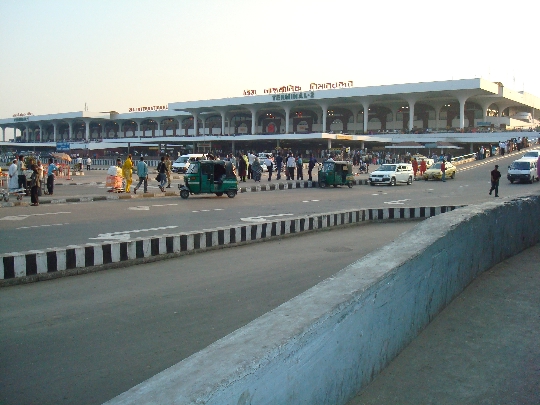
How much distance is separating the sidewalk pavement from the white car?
2726 centimetres

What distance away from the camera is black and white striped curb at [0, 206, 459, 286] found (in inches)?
350

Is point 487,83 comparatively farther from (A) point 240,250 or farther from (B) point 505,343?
(B) point 505,343

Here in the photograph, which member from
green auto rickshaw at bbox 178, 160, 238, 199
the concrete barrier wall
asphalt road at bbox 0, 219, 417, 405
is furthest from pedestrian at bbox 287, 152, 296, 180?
the concrete barrier wall

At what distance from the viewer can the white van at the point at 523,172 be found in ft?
114

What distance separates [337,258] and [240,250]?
7.52ft

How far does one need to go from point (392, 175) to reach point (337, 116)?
5606 centimetres

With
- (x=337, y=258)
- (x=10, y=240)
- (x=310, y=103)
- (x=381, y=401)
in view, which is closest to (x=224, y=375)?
(x=381, y=401)

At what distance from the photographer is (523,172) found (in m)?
34.9

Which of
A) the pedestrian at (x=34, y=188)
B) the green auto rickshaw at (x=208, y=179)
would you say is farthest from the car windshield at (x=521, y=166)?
the pedestrian at (x=34, y=188)

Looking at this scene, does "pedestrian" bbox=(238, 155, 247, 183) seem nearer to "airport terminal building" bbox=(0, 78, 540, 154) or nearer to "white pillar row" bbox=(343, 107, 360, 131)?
"airport terminal building" bbox=(0, 78, 540, 154)

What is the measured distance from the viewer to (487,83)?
70812 millimetres

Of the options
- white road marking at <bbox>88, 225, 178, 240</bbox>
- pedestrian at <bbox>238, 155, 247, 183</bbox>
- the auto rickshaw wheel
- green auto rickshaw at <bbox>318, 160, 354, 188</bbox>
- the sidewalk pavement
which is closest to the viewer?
the sidewalk pavement

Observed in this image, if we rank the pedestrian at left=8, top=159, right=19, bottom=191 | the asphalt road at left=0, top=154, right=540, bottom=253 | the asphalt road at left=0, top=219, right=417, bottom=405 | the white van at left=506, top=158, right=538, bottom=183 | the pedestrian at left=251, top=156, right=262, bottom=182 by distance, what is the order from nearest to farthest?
the asphalt road at left=0, top=219, right=417, bottom=405
the asphalt road at left=0, top=154, right=540, bottom=253
the pedestrian at left=8, top=159, right=19, bottom=191
the pedestrian at left=251, top=156, right=262, bottom=182
the white van at left=506, top=158, right=538, bottom=183

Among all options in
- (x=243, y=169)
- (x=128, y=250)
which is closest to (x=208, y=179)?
(x=243, y=169)
